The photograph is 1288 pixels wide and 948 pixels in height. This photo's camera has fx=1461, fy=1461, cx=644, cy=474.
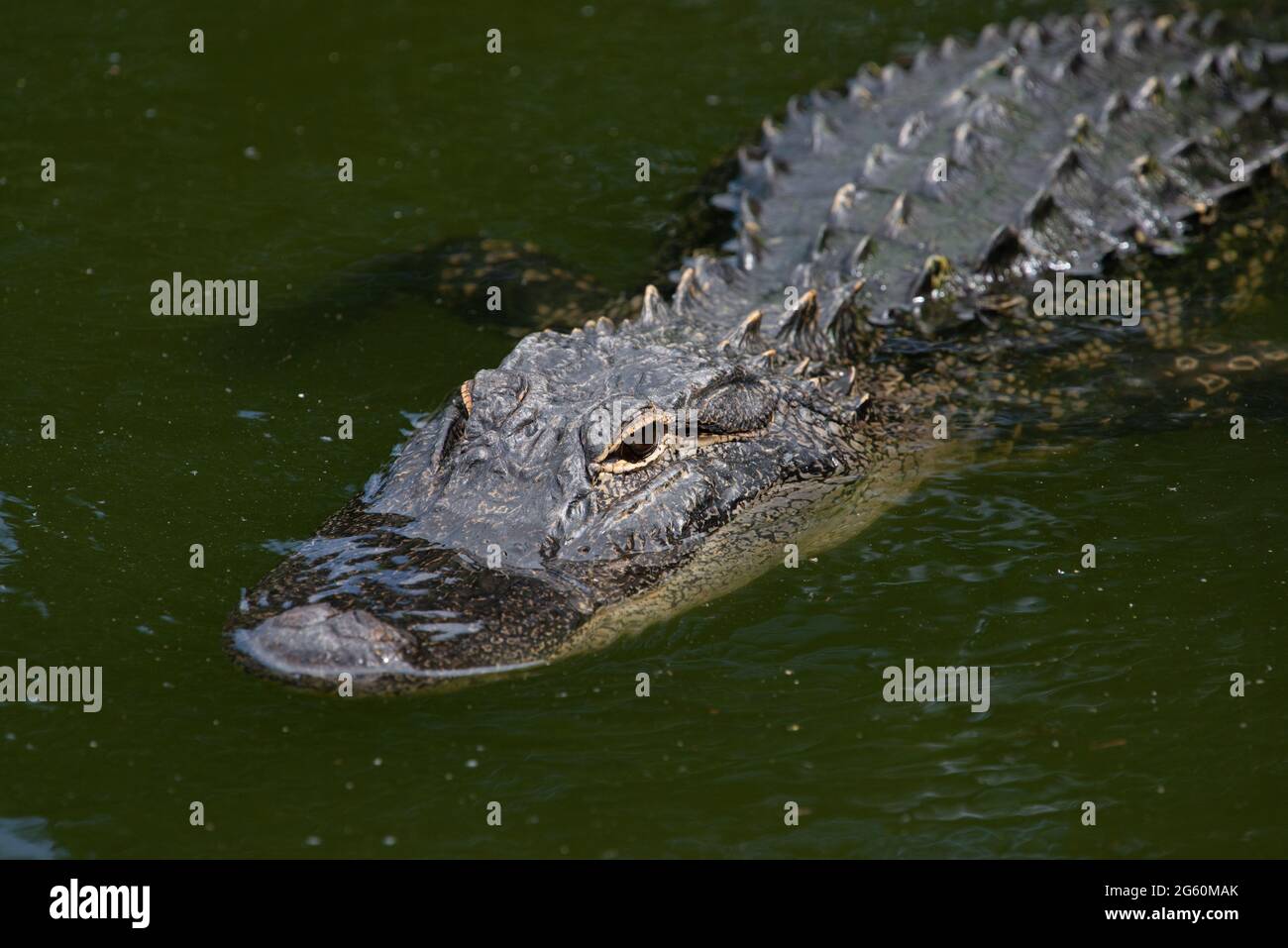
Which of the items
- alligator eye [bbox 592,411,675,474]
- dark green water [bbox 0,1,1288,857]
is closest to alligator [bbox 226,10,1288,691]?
alligator eye [bbox 592,411,675,474]

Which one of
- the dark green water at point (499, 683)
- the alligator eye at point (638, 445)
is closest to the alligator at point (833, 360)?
the alligator eye at point (638, 445)

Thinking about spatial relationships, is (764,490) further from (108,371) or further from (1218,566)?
(108,371)

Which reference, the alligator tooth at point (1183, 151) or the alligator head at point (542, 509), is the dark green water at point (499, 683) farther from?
the alligator tooth at point (1183, 151)

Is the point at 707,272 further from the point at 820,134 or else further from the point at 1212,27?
the point at 1212,27

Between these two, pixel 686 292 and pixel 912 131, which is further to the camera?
pixel 912 131

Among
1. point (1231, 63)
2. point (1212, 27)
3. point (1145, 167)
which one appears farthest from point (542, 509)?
point (1212, 27)
